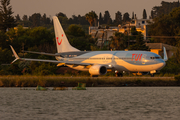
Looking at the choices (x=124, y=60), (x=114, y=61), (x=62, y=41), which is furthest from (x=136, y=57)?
(x=62, y=41)

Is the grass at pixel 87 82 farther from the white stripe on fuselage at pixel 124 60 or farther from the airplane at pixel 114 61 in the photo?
the airplane at pixel 114 61

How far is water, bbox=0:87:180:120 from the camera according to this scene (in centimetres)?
2169

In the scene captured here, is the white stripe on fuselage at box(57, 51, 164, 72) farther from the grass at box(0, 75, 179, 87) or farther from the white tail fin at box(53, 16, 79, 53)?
the white tail fin at box(53, 16, 79, 53)

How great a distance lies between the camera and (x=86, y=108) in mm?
25453

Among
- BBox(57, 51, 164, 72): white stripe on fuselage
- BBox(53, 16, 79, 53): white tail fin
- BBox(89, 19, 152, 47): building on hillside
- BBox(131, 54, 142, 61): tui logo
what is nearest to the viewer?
BBox(57, 51, 164, 72): white stripe on fuselage

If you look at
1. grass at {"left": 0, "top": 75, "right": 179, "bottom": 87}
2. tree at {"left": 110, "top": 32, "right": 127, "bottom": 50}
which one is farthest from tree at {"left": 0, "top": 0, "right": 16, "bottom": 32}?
grass at {"left": 0, "top": 75, "right": 179, "bottom": 87}

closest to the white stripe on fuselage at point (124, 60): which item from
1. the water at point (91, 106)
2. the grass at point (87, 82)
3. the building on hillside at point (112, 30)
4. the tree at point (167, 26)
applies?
the grass at point (87, 82)

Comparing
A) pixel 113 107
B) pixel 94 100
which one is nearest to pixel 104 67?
pixel 94 100

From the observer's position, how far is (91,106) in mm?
26453

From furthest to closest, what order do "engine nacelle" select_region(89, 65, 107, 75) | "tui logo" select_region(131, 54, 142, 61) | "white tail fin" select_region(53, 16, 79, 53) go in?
"white tail fin" select_region(53, 16, 79, 53)
"engine nacelle" select_region(89, 65, 107, 75)
"tui logo" select_region(131, 54, 142, 61)

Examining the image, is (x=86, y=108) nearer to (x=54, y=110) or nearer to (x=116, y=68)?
(x=54, y=110)

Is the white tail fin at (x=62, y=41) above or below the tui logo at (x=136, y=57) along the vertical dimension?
above

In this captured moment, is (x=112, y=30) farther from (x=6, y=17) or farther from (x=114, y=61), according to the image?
(x=114, y=61)

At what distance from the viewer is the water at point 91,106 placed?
21.7 metres
